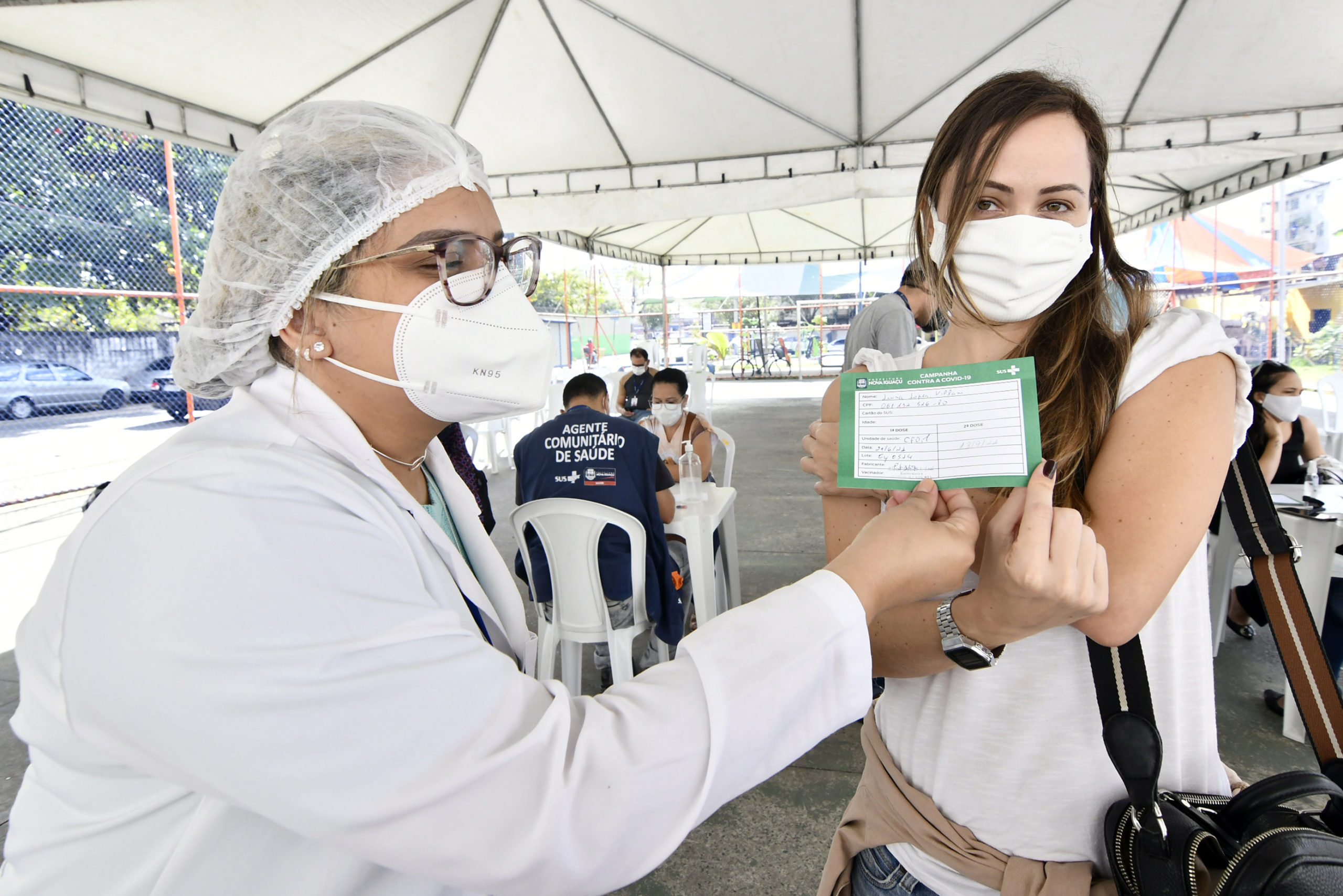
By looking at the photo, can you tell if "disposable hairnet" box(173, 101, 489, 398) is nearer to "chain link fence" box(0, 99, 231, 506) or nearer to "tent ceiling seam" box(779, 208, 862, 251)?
"chain link fence" box(0, 99, 231, 506)

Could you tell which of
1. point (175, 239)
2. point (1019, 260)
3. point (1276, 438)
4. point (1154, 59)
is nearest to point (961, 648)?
point (1019, 260)

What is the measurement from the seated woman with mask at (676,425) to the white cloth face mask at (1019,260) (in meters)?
3.85

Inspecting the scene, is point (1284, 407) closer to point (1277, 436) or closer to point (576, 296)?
point (1277, 436)

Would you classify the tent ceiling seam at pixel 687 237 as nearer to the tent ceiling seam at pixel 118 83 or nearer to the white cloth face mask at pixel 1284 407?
the tent ceiling seam at pixel 118 83

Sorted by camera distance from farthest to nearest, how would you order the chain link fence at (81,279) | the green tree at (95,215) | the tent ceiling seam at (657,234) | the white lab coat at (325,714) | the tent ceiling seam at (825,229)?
the tent ceiling seam at (825,229), the tent ceiling seam at (657,234), the green tree at (95,215), the chain link fence at (81,279), the white lab coat at (325,714)

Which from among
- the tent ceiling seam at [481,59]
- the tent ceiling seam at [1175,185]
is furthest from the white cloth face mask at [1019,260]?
the tent ceiling seam at [1175,185]

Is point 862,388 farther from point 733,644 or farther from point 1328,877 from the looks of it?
point 1328,877

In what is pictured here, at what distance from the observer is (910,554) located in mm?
783

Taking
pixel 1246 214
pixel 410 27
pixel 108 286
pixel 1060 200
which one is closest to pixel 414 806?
pixel 1060 200

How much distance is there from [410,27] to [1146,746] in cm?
537

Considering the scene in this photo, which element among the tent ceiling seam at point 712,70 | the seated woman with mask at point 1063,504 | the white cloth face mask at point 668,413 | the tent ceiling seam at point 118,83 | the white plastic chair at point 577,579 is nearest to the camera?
the seated woman with mask at point 1063,504

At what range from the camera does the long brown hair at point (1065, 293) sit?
92 cm

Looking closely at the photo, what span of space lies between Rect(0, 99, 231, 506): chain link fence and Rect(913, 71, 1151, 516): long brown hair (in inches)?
337

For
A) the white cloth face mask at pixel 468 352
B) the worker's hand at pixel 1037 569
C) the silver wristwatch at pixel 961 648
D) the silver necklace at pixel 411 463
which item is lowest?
the silver wristwatch at pixel 961 648
